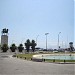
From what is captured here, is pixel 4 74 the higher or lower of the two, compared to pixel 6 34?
lower

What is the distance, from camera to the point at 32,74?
20.2 meters

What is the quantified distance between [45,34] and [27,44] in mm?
26183

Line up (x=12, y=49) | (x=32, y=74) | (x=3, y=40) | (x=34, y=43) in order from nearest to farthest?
(x=32, y=74)
(x=12, y=49)
(x=34, y=43)
(x=3, y=40)

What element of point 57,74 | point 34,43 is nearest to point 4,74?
point 57,74

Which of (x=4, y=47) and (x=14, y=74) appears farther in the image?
(x=4, y=47)

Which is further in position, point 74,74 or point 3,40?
point 3,40

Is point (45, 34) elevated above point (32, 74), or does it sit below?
above

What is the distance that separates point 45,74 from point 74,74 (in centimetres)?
254

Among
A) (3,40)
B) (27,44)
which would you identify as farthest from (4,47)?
(3,40)

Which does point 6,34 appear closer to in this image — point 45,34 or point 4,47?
point 4,47

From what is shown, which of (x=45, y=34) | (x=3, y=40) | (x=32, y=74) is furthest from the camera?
(x=3, y=40)

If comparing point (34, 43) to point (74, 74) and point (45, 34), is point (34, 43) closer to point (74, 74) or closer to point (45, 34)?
point (45, 34)

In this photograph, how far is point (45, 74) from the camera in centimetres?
2036

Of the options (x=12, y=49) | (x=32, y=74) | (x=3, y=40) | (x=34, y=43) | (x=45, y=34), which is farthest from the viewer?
(x=3, y=40)
